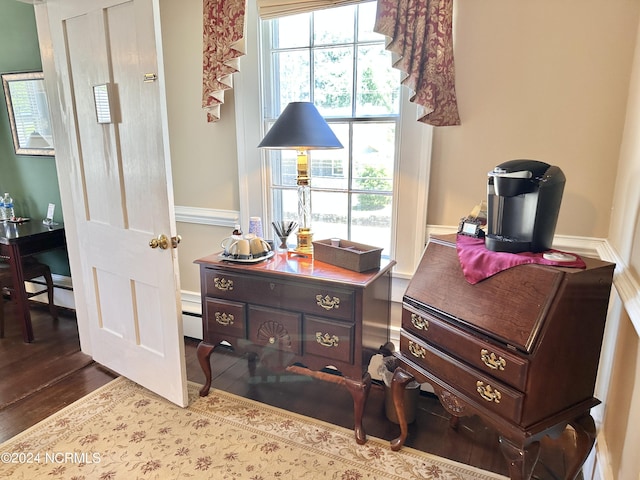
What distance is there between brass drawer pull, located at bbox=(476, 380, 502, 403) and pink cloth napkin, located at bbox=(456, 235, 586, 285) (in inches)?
13.5

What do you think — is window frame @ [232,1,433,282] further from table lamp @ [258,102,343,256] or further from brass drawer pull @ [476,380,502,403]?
brass drawer pull @ [476,380,502,403]

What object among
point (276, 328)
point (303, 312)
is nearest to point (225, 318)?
point (276, 328)

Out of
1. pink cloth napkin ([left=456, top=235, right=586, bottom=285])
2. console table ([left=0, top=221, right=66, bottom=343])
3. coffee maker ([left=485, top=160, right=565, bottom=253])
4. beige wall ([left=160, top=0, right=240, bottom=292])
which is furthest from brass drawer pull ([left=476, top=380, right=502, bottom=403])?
console table ([left=0, top=221, right=66, bottom=343])

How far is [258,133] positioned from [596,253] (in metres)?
1.83

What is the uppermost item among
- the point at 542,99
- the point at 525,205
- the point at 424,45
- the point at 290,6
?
the point at 290,6

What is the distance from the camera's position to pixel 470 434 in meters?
1.99

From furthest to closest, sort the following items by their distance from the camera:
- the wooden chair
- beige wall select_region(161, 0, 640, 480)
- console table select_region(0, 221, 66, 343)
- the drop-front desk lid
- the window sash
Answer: the wooden chair
console table select_region(0, 221, 66, 343)
the window sash
beige wall select_region(161, 0, 640, 480)
the drop-front desk lid

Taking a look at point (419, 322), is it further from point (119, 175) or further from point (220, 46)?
point (220, 46)

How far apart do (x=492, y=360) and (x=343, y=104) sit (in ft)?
4.98

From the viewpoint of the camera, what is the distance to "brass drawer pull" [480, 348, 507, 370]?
1.31 meters

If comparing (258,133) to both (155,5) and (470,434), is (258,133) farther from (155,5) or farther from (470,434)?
(470,434)

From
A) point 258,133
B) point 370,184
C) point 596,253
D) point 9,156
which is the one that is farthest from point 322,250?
point 9,156

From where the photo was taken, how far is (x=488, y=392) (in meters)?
1.37

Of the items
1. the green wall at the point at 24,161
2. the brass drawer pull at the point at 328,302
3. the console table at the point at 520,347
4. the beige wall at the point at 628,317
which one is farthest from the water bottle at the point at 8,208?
the beige wall at the point at 628,317
